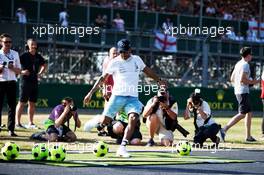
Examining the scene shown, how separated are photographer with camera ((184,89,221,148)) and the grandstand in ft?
37.5

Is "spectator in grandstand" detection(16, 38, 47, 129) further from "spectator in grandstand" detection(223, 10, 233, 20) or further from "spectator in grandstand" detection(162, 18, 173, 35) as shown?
"spectator in grandstand" detection(223, 10, 233, 20)

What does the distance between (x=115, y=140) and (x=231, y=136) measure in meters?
3.31

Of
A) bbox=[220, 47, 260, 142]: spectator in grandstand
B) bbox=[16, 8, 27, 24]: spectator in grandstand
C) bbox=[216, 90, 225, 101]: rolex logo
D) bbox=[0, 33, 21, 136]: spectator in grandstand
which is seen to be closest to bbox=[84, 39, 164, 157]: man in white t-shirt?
bbox=[0, 33, 21, 136]: spectator in grandstand

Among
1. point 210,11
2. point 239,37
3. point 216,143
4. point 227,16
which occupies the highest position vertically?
point 210,11

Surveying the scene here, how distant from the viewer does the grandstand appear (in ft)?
86.9

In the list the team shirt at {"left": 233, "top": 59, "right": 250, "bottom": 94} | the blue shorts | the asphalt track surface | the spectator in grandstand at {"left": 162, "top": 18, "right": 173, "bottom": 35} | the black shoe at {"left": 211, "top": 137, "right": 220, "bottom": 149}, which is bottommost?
the black shoe at {"left": 211, "top": 137, "right": 220, "bottom": 149}

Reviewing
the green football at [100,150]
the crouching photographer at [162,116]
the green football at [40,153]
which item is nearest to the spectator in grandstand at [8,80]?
the crouching photographer at [162,116]

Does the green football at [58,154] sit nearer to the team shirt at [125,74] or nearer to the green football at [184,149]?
the team shirt at [125,74]

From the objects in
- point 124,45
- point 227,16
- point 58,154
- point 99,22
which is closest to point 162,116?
point 124,45

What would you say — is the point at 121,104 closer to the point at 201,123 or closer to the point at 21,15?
the point at 201,123

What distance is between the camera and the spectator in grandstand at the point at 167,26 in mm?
30183

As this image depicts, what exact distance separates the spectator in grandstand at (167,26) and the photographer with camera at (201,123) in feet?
49.2

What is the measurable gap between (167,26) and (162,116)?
1785 centimetres

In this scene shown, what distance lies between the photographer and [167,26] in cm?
3269
